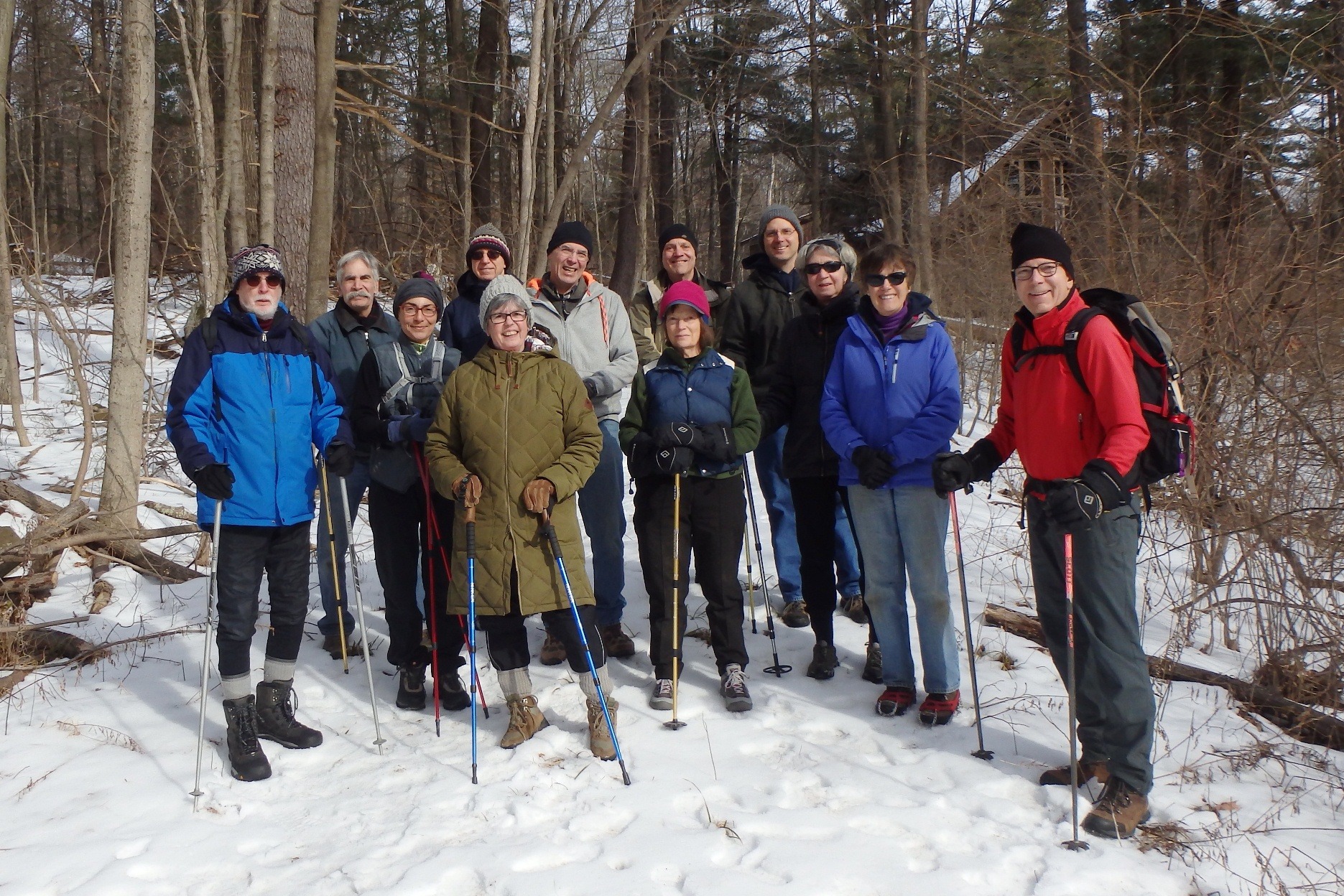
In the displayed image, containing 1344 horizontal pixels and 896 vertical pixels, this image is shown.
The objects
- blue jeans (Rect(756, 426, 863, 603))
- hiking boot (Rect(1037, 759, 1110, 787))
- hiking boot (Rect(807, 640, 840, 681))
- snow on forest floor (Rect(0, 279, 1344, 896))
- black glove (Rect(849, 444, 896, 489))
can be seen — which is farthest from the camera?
blue jeans (Rect(756, 426, 863, 603))

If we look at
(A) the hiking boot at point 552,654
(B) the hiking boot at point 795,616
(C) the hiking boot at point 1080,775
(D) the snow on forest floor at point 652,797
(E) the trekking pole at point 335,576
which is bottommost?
(D) the snow on forest floor at point 652,797

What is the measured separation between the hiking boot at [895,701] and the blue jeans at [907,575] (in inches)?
1.1

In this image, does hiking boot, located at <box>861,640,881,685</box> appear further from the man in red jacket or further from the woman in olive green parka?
the woman in olive green parka

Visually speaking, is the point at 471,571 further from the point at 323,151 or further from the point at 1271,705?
the point at 323,151

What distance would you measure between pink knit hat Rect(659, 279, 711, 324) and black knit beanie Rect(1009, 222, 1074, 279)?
1.49m

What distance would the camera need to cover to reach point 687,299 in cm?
446

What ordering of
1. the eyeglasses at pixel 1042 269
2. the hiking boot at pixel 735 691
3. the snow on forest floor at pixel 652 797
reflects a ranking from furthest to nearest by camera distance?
1. the hiking boot at pixel 735 691
2. the eyeglasses at pixel 1042 269
3. the snow on forest floor at pixel 652 797

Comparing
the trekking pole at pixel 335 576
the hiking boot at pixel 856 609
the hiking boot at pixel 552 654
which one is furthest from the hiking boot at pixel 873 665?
the trekking pole at pixel 335 576

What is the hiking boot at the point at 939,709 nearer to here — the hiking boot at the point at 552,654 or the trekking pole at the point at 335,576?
the hiking boot at the point at 552,654

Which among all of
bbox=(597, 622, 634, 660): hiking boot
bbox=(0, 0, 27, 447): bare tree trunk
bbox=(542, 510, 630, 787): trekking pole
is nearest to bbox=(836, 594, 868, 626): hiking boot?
bbox=(597, 622, 634, 660): hiking boot

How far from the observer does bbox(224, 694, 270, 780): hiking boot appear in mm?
3906

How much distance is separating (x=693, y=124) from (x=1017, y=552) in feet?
71.4

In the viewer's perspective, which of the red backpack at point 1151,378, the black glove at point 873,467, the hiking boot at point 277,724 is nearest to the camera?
the red backpack at point 1151,378

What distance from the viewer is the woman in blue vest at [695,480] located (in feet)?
14.5
